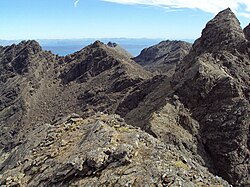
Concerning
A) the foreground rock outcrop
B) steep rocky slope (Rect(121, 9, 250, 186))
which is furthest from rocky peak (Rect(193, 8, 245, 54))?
the foreground rock outcrop

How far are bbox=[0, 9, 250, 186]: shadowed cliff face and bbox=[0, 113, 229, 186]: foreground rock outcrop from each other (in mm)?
44

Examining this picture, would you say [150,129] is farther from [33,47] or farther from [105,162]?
[33,47]

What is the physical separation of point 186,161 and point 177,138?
18.6m

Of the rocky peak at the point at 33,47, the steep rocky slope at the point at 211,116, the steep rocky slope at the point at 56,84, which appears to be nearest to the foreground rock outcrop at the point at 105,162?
the steep rocky slope at the point at 211,116

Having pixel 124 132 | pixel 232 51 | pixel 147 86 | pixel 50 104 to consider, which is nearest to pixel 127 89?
pixel 147 86

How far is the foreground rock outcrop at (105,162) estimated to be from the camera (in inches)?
590

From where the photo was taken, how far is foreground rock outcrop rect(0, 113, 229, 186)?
1498cm

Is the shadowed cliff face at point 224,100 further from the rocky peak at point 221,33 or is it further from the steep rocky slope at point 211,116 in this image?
the rocky peak at point 221,33

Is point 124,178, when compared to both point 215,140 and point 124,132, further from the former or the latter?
point 215,140

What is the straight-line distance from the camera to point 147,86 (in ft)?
232

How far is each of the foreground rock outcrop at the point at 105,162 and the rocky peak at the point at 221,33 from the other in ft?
111

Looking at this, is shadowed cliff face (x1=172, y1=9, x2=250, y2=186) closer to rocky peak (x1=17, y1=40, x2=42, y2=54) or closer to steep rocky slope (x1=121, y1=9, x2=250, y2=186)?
steep rocky slope (x1=121, y1=9, x2=250, y2=186)

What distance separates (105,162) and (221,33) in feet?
138

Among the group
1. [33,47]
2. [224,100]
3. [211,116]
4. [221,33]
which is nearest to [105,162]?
[211,116]
